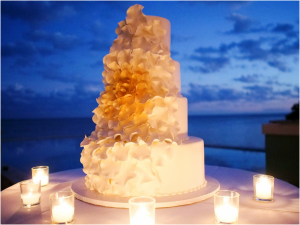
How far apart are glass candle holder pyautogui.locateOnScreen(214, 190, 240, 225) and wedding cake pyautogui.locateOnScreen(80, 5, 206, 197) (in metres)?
0.49

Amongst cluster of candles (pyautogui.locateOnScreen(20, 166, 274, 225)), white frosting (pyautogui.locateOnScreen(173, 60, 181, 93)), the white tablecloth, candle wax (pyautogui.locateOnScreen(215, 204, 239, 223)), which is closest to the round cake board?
the white tablecloth

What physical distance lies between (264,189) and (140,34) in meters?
1.33

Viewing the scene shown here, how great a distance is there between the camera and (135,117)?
5.65ft

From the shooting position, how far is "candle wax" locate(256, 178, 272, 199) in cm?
160

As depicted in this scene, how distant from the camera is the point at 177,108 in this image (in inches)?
74.4

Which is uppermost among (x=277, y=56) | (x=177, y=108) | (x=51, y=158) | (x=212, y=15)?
(x=212, y=15)

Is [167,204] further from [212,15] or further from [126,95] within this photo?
[212,15]

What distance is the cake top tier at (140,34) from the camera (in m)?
1.81

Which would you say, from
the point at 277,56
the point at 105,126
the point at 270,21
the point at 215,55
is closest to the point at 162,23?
the point at 105,126

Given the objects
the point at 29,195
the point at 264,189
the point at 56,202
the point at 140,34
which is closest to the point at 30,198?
the point at 29,195

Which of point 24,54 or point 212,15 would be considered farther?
point 24,54

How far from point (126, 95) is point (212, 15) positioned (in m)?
5.21

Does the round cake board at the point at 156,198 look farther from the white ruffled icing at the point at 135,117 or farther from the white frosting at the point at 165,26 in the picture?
the white frosting at the point at 165,26

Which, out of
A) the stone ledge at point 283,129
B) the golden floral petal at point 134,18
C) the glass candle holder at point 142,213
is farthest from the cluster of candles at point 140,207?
the stone ledge at point 283,129
